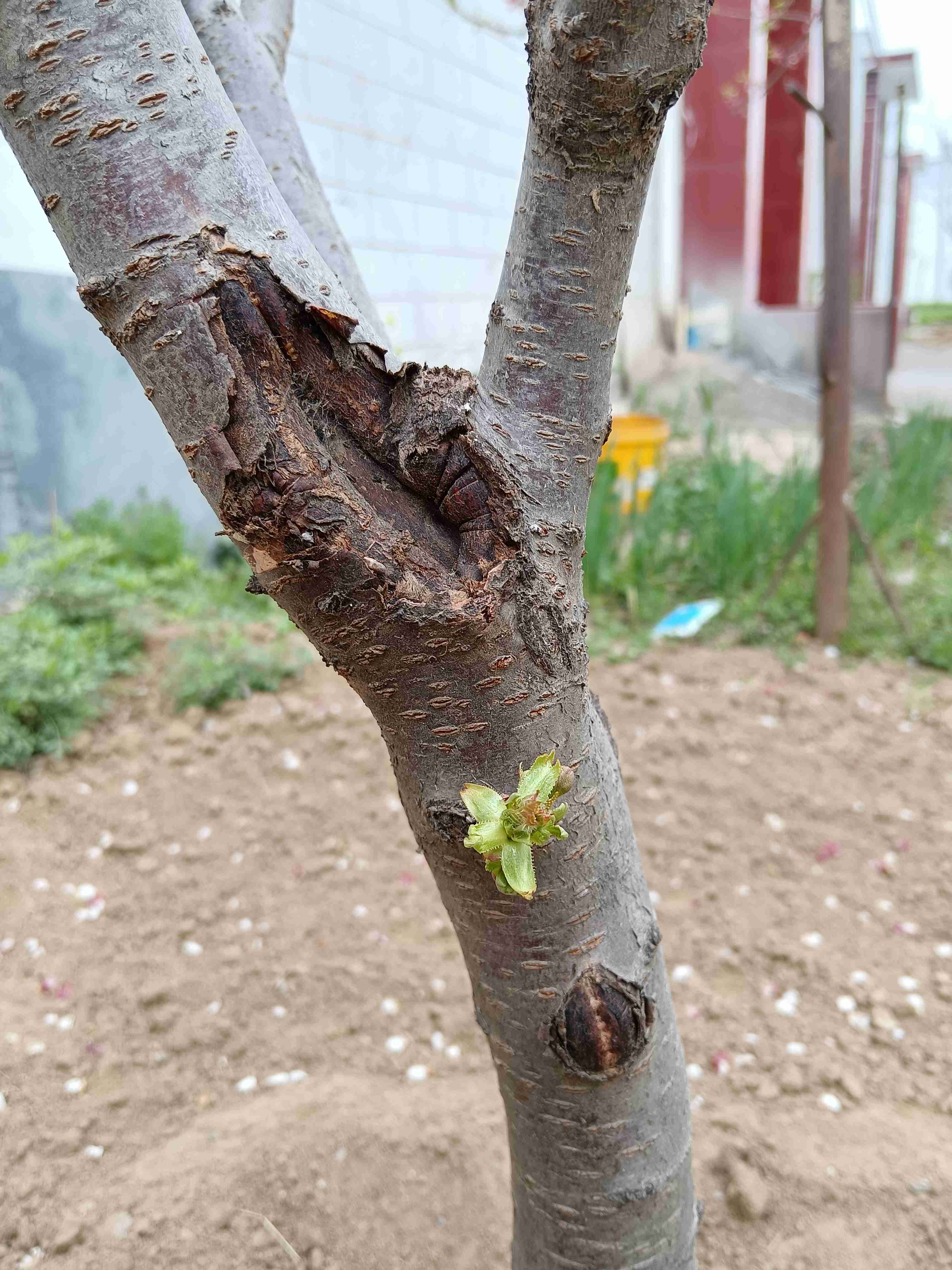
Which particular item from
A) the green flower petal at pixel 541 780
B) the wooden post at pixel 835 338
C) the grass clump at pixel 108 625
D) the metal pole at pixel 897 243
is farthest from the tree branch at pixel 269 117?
the metal pole at pixel 897 243

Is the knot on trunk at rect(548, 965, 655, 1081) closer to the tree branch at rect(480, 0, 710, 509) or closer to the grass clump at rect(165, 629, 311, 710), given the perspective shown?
the tree branch at rect(480, 0, 710, 509)

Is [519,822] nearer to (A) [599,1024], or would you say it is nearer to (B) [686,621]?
(A) [599,1024]

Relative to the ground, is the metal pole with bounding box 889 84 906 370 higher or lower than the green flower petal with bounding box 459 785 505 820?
higher

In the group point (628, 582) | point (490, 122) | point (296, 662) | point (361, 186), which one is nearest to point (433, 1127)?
point (296, 662)

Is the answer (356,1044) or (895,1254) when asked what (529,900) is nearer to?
(895,1254)

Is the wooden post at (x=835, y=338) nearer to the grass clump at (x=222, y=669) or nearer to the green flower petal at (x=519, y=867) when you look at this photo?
the grass clump at (x=222, y=669)

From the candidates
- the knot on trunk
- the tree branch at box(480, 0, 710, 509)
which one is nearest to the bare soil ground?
the knot on trunk
